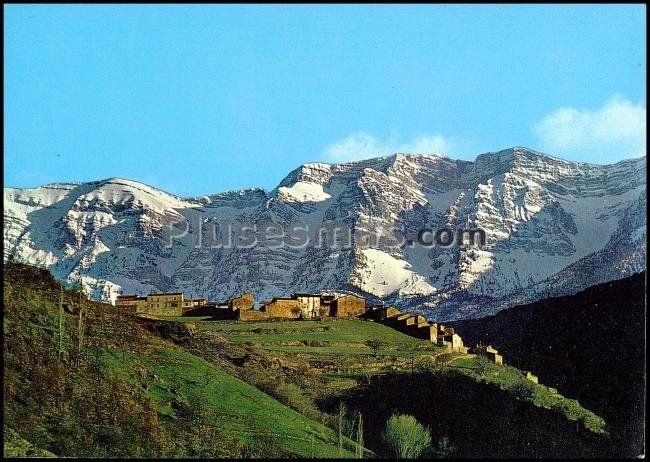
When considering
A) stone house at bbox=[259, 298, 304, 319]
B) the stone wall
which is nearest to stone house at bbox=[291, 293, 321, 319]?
stone house at bbox=[259, 298, 304, 319]

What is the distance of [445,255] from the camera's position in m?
183

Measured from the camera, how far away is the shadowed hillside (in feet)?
104

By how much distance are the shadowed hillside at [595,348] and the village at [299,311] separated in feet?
8.83

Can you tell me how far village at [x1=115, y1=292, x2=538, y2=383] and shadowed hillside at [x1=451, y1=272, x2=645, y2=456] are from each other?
2691 mm

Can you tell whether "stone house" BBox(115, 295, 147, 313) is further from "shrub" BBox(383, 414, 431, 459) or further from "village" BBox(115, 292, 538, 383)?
"shrub" BBox(383, 414, 431, 459)

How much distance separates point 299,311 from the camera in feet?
145

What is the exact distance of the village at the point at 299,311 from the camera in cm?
4041

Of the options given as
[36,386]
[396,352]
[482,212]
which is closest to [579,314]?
[396,352]

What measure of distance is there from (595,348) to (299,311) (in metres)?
13.3

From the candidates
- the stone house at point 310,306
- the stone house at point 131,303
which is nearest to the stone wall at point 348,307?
the stone house at point 310,306

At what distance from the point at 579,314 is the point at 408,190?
126 m

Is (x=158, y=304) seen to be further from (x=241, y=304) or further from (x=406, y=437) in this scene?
(x=406, y=437)

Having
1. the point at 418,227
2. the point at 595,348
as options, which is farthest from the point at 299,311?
the point at 418,227

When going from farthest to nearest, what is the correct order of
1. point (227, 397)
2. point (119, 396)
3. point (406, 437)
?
point (227, 397)
point (406, 437)
point (119, 396)
